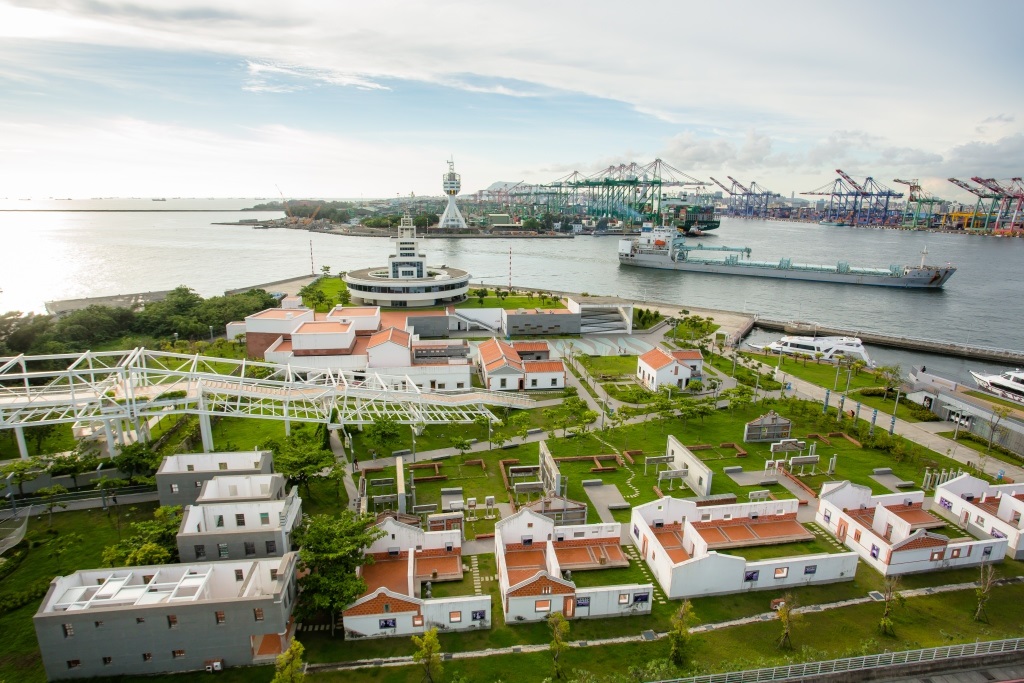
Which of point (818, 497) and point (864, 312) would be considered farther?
point (864, 312)

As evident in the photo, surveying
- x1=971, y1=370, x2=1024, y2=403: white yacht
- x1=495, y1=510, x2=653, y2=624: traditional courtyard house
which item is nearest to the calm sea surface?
x1=971, y1=370, x2=1024, y2=403: white yacht

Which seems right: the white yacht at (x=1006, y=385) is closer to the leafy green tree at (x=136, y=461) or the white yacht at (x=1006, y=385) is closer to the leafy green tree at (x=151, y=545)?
the leafy green tree at (x=151, y=545)

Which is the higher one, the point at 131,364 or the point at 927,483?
the point at 131,364

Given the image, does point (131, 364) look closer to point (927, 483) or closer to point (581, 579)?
point (581, 579)

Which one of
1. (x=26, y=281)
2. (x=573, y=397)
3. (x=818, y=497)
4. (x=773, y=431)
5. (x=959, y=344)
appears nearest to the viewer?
(x=818, y=497)

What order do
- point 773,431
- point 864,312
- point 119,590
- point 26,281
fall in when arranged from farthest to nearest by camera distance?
point 26,281 < point 864,312 < point 773,431 < point 119,590

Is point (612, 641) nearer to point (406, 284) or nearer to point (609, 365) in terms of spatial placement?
point (609, 365)

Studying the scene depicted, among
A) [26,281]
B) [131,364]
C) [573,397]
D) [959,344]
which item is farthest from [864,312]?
[26,281]
